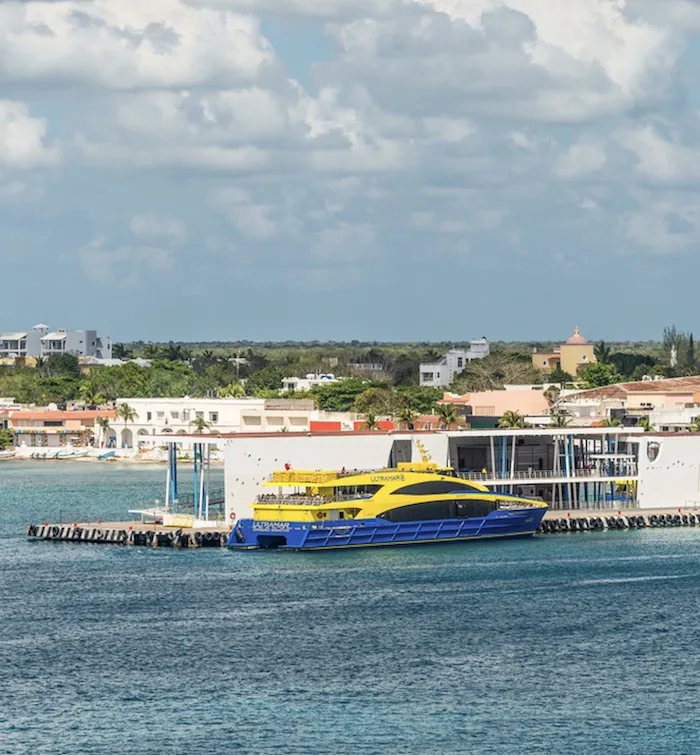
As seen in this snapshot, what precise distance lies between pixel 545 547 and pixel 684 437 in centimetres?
1349

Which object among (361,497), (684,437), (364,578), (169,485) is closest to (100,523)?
(169,485)

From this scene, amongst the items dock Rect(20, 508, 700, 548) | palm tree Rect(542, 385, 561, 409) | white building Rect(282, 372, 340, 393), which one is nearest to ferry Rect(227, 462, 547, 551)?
dock Rect(20, 508, 700, 548)

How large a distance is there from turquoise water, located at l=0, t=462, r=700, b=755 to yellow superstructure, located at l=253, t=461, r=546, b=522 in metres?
2.27

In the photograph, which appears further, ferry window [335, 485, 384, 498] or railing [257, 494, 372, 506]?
ferry window [335, 485, 384, 498]

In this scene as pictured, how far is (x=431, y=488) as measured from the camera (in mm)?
75812

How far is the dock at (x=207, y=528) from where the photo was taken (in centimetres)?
7609

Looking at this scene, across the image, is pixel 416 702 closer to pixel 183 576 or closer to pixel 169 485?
pixel 183 576

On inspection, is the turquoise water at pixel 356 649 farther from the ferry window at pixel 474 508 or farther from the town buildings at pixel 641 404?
the town buildings at pixel 641 404

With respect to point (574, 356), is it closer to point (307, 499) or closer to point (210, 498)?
point (210, 498)

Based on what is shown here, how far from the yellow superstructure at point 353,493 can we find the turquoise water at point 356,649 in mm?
2270

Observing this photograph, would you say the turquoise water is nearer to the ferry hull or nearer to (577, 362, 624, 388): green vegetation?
the ferry hull

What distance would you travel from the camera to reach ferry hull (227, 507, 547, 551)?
7362 cm

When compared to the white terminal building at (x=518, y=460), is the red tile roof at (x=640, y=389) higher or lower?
higher

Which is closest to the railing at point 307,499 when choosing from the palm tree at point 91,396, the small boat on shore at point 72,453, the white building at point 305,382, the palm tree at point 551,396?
the palm tree at point 551,396
